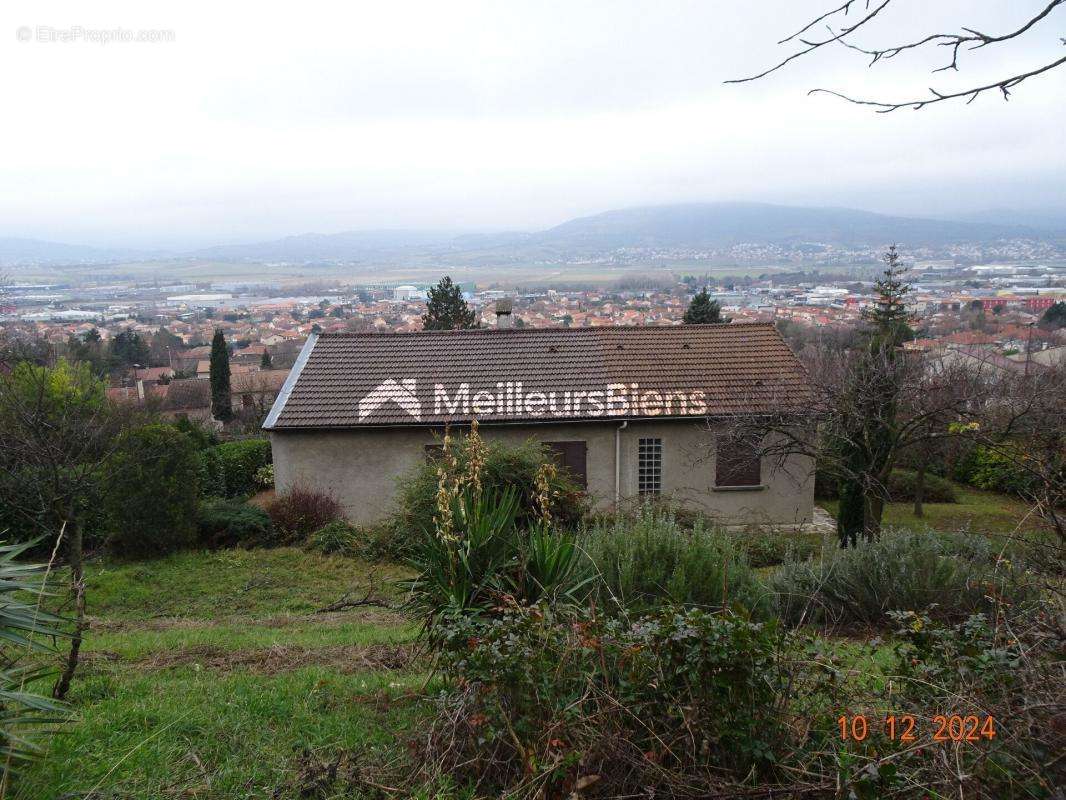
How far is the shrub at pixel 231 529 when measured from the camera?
16359 millimetres

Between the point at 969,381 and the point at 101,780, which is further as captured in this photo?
the point at 969,381

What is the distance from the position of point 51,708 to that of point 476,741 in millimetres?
2216

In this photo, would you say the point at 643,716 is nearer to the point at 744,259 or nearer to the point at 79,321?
the point at 79,321

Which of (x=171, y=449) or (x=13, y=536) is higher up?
(x=171, y=449)

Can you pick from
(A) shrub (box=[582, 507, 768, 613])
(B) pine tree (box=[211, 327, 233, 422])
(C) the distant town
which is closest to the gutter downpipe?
(C) the distant town

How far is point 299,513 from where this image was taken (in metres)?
17.3

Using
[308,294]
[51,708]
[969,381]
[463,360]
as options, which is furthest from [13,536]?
[308,294]

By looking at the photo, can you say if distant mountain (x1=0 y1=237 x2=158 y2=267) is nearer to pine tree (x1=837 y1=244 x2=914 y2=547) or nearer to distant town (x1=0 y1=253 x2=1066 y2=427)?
distant town (x1=0 y1=253 x2=1066 y2=427)

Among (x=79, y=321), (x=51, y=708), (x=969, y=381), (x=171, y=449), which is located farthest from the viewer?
(x=79, y=321)

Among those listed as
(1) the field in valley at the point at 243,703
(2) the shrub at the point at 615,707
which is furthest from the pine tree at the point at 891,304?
(2) the shrub at the point at 615,707

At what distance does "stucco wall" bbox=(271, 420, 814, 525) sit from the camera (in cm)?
1844

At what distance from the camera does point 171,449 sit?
1541 cm

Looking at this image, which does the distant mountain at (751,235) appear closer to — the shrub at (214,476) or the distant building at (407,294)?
the distant building at (407,294)
